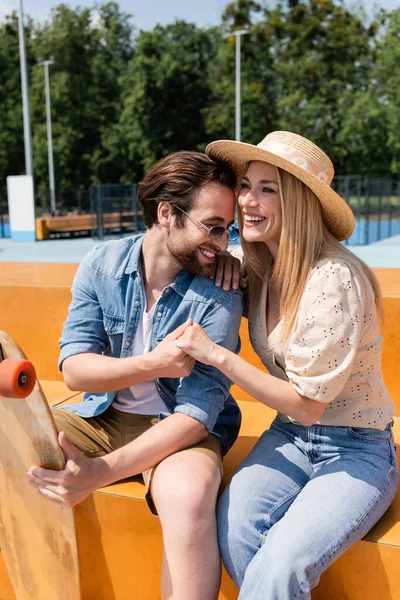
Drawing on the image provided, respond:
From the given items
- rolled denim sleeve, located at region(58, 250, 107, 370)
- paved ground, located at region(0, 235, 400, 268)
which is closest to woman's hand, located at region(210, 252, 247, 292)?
rolled denim sleeve, located at region(58, 250, 107, 370)

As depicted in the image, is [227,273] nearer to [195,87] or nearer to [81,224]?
[81,224]

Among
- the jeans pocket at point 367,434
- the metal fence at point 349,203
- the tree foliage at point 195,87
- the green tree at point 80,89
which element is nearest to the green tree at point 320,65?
the tree foliage at point 195,87

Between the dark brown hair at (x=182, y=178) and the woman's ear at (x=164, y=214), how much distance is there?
18mm

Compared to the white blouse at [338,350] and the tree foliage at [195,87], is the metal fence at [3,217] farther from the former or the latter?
the white blouse at [338,350]

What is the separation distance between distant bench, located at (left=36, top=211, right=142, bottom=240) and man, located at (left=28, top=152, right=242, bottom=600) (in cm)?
1881

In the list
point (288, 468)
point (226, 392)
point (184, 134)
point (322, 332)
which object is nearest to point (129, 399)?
point (226, 392)

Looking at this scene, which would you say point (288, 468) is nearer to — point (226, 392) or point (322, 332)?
point (226, 392)

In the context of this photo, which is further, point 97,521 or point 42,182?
point 42,182

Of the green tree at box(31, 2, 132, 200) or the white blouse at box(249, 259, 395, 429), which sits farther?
the green tree at box(31, 2, 132, 200)

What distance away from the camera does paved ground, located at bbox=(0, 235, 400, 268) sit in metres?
14.9

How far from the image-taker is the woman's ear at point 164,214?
8.10ft

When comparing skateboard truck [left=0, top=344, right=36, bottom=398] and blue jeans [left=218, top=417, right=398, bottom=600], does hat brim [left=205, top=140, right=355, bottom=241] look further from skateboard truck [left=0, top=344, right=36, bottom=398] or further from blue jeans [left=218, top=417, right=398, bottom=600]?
skateboard truck [left=0, top=344, right=36, bottom=398]

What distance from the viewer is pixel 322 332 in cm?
213

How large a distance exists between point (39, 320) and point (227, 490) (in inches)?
75.0
